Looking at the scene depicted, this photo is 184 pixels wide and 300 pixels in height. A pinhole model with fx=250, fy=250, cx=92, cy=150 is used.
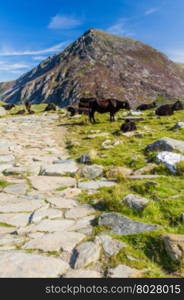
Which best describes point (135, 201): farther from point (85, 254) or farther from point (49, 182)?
point (49, 182)

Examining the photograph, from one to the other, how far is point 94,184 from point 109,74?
128601 millimetres

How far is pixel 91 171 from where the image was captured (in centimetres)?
727

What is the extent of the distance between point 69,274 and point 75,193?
9.13ft

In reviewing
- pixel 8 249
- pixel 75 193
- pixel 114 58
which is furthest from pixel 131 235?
pixel 114 58

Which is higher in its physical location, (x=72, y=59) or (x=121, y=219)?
(x=72, y=59)

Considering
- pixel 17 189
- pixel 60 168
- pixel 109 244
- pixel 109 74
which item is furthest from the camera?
pixel 109 74

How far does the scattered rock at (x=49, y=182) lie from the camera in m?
6.26

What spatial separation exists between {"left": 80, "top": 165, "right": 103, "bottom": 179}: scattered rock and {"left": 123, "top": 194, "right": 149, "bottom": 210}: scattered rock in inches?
85.7

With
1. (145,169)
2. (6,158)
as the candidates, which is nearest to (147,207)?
(145,169)

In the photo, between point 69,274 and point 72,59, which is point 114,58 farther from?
point 69,274

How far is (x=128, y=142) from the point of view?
11211mm

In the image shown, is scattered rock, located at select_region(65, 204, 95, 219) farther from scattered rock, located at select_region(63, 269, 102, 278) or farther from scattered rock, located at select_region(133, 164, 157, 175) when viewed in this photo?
scattered rock, located at select_region(133, 164, 157, 175)

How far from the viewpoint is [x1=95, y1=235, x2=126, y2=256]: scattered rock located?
3436mm

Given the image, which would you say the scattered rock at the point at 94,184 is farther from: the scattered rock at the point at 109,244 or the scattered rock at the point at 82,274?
the scattered rock at the point at 82,274
